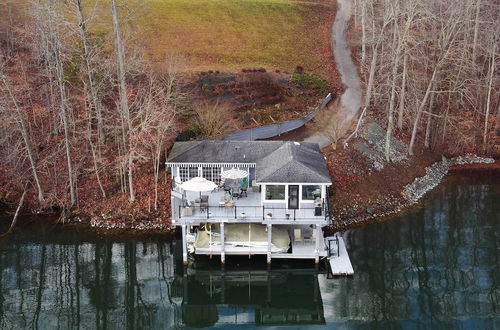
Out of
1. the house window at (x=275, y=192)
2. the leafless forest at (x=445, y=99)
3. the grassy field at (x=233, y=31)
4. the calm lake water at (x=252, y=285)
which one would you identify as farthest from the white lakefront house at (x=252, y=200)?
the grassy field at (x=233, y=31)

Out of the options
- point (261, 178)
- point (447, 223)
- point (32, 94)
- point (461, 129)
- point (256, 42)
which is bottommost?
point (447, 223)

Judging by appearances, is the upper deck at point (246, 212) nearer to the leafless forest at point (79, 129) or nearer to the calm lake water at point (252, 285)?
the calm lake water at point (252, 285)

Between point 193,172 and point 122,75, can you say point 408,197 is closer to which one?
point 193,172

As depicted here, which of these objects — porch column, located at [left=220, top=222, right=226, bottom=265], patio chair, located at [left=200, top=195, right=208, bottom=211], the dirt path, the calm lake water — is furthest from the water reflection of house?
the dirt path

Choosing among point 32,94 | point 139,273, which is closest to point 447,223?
point 139,273

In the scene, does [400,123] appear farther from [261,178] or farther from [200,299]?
[200,299]

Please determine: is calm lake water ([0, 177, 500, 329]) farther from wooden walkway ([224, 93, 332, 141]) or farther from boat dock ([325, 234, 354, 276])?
wooden walkway ([224, 93, 332, 141])
